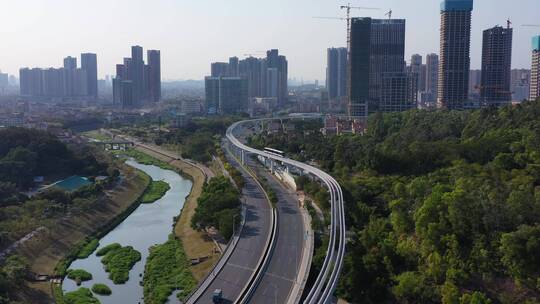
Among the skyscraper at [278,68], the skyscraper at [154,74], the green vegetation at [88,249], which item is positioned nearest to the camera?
the green vegetation at [88,249]

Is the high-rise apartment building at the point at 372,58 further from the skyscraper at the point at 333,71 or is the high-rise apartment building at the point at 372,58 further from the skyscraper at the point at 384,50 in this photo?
the skyscraper at the point at 333,71

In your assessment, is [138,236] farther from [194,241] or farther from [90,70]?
[90,70]

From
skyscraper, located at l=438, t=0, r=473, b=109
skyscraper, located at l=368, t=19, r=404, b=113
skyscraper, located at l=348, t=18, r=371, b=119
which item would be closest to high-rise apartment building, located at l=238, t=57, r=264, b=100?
skyscraper, located at l=368, t=19, r=404, b=113

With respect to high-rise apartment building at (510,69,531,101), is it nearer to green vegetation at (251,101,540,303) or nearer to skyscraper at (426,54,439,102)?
skyscraper at (426,54,439,102)

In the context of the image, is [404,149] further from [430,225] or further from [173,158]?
[173,158]

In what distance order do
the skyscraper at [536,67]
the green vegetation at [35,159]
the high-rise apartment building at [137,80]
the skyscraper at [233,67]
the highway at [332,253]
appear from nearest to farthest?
the highway at [332,253] < the green vegetation at [35,159] < the skyscraper at [536,67] < the high-rise apartment building at [137,80] < the skyscraper at [233,67]

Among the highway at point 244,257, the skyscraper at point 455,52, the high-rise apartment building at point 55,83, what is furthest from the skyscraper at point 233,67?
the highway at point 244,257

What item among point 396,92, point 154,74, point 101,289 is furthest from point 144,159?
point 154,74
